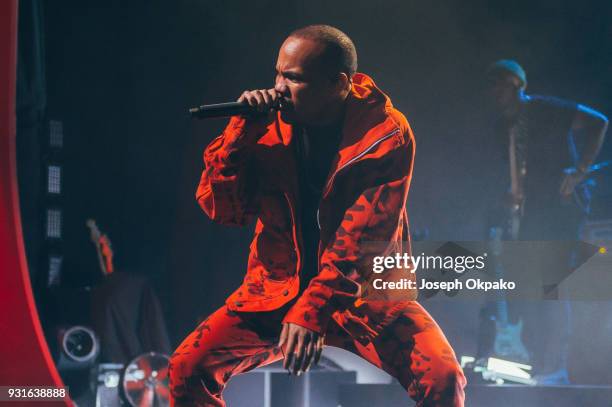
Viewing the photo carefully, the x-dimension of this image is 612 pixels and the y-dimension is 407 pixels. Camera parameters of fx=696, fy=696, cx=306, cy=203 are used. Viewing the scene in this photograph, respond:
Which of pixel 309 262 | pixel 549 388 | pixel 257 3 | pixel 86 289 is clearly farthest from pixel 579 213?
pixel 86 289

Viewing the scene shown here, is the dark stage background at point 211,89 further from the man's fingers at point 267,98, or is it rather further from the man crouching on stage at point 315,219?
the man's fingers at point 267,98

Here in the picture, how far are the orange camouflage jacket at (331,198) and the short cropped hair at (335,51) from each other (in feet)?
0.23

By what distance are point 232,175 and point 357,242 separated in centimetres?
41

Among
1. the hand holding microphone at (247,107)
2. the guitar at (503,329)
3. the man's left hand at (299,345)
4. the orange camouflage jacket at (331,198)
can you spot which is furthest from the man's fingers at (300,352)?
the guitar at (503,329)

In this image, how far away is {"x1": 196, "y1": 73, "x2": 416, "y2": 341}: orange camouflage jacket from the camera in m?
1.92

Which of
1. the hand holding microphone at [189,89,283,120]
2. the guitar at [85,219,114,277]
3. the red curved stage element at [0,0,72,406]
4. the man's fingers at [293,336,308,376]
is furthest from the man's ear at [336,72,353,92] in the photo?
the red curved stage element at [0,0,72,406]

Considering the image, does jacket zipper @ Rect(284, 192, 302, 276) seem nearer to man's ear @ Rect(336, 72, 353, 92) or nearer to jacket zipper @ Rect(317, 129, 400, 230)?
jacket zipper @ Rect(317, 129, 400, 230)

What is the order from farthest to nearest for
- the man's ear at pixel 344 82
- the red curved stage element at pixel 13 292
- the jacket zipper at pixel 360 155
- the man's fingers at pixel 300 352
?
1. the red curved stage element at pixel 13 292
2. the man's ear at pixel 344 82
3. the jacket zipper at pixel 360 155
4. the man's fingers at pixel 300 352

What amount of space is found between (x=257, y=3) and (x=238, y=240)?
0.95 meters

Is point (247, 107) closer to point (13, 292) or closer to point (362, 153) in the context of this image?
point (362, 153)

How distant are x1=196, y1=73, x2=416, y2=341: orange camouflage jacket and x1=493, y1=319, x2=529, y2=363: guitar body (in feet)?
2.00

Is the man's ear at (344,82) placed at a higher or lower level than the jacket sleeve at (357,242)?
higher

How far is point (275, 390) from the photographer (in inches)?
100.0

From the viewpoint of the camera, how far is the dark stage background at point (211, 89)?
260cm
